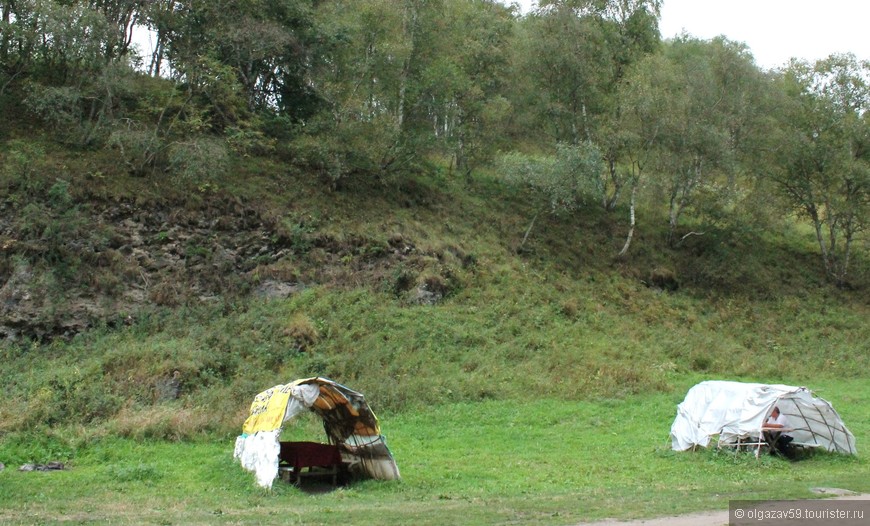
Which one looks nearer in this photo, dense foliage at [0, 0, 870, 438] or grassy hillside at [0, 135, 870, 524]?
grassy hillside at [0, 135, 870, 524]

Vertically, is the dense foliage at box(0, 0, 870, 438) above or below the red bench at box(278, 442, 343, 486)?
above

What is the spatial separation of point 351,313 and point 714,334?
16.2 metres

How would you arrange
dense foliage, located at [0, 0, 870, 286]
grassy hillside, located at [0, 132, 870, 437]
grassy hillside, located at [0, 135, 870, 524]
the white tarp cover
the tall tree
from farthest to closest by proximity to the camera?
the tall tree → dense foliage, located at [0, 0, 870, 286] → grassy hillside, located at [0, 132, 870, 437] → the white tarp cover → grassy hillside, located at [0, 135, 870, 524]

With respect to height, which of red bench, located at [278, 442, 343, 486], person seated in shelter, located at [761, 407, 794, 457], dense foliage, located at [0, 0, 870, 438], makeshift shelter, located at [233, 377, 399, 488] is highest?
dense foliage, located at [0, 0, 870, 438]

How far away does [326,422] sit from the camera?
1546 cm

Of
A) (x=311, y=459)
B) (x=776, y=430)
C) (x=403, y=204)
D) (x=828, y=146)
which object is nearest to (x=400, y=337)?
(x=403, y=204)

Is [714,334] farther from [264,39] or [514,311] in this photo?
[264,39]

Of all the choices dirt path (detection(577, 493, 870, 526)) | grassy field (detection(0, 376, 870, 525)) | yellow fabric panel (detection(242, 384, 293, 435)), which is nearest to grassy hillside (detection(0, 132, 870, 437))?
grassy field (detection(0, 376, 870, 525))

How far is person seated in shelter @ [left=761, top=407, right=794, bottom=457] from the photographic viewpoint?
51.4ft

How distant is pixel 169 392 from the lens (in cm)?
1977

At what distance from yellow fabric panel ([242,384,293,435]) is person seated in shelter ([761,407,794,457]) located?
34.5ft

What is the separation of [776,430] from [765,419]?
1.14 feet

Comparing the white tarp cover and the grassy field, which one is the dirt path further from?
the white tarp cover

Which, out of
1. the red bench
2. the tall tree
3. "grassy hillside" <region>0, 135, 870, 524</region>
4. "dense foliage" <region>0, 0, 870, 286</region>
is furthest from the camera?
the tall tree
